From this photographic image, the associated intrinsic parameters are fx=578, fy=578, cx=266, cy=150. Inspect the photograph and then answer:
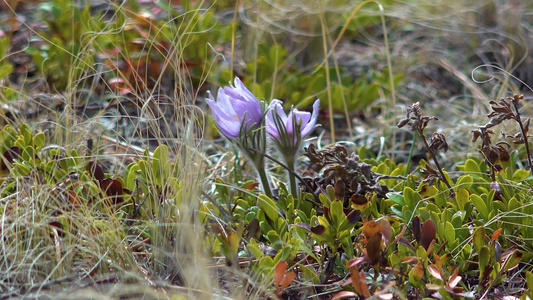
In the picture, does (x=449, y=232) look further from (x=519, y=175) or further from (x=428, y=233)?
(x=519, y=175)

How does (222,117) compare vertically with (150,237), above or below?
above

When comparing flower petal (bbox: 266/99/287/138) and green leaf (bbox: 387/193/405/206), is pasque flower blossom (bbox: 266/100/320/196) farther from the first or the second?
green leaf (bbox: 387/193/405/206)


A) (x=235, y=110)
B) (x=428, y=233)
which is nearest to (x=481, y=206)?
(x=428, y=233)

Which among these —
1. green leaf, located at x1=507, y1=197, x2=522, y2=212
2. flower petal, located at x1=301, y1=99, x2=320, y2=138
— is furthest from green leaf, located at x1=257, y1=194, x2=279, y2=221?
green leaf, located at x1=507, y1=197, x2=522, y2=212

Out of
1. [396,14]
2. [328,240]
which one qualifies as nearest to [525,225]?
[328,240]

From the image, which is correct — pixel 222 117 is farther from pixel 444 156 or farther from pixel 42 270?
pixel 444 156

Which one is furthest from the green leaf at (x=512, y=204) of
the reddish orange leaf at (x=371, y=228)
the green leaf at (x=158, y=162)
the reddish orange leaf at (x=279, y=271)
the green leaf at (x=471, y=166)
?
the green leaf at (x=158, y=162)
